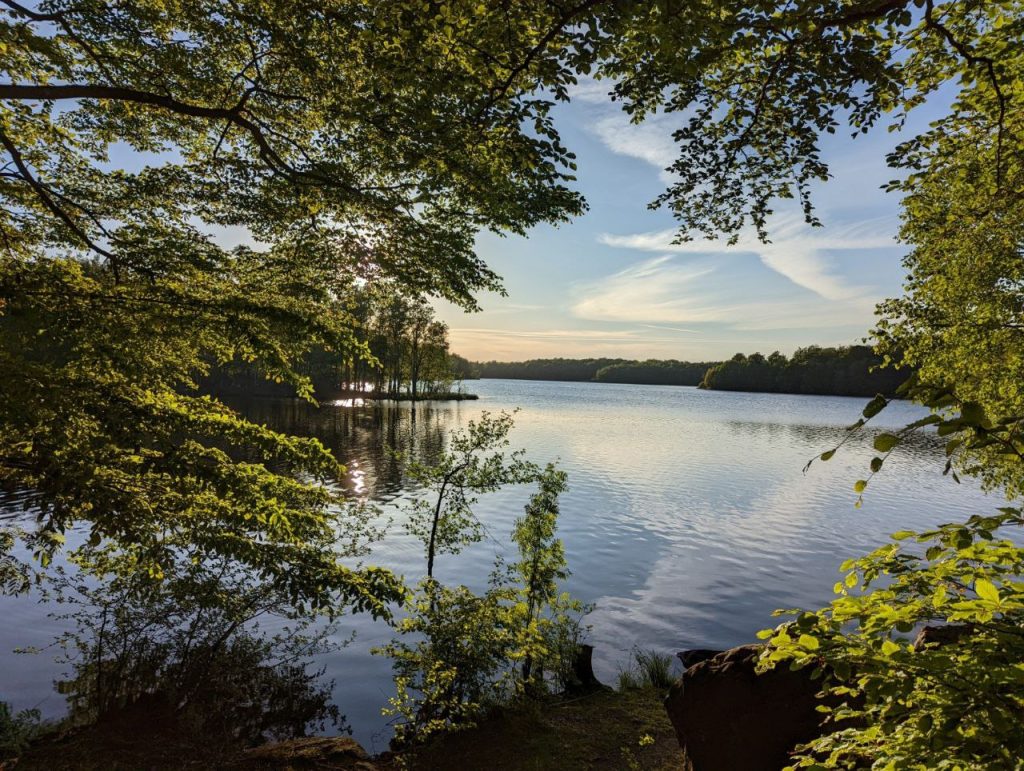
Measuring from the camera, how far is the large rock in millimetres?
6555

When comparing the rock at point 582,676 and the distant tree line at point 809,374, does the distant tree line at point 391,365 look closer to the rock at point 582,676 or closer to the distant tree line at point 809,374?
the rock at point 582,676

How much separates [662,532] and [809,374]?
168 m

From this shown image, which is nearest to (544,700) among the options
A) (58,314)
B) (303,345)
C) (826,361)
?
(303,345)

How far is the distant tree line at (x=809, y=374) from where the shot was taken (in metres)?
150

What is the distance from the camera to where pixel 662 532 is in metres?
23.7

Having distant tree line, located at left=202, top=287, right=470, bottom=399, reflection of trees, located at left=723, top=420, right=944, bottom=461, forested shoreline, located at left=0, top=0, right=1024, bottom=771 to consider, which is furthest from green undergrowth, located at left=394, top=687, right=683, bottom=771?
distant tree line, located at left=202, top=287, right=470, bottom=399

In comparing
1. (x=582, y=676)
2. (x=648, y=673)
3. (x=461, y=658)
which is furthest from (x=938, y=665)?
(x=648, y=673)

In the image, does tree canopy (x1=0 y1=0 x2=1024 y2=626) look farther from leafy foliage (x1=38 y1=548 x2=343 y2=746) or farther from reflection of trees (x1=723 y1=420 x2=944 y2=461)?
reflection of trees (x1=723 y1=420 x2=944 y2=461)

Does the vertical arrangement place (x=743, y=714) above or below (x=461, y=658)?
above

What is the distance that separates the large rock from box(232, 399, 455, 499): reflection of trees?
1349 cm

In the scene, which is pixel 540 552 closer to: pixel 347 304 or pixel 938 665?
pixel 347 304

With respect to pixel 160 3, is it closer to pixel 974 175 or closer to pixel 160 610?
pixel 160 610

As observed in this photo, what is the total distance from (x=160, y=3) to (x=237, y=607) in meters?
10.6

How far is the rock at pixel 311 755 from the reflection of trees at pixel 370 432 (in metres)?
10.9
